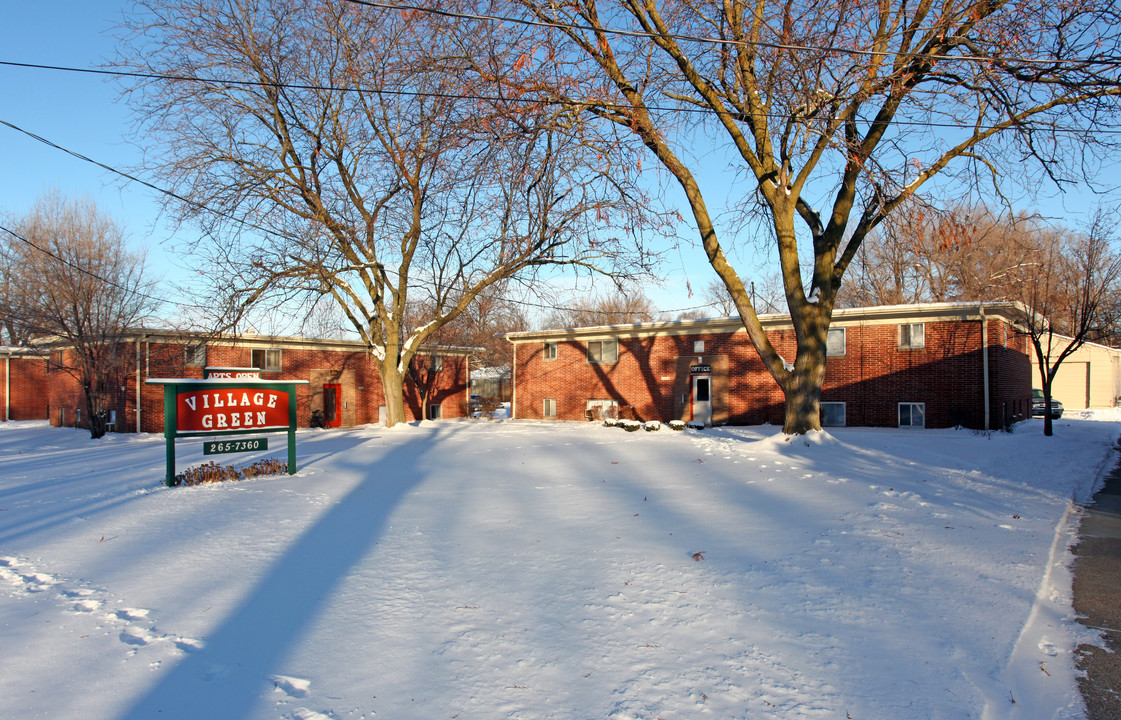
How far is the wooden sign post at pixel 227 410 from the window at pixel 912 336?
777 inches

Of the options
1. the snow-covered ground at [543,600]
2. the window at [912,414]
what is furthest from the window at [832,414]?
the snow-covered ground at [543,600]

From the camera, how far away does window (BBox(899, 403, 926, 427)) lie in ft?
74.1

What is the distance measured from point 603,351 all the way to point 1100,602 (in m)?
24.8

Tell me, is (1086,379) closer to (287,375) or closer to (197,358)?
(287,375)

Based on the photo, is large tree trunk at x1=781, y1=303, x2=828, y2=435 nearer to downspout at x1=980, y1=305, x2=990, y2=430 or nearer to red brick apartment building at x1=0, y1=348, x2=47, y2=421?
downspout at x1=980, y1=305, x2=990, y2=430

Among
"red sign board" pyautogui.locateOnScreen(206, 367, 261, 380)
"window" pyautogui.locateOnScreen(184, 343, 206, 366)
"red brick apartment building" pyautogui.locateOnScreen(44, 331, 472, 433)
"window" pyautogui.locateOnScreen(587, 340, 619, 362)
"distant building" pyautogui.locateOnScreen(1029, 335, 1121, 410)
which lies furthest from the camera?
"distant building" pyautogui.locateOnScreen(1029, 335, 1121, 410)

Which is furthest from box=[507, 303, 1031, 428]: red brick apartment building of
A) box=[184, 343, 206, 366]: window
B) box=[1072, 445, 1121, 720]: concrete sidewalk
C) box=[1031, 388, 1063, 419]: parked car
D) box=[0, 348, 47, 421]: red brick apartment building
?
box=[0, 348, 47, 421]: red brick apartment building

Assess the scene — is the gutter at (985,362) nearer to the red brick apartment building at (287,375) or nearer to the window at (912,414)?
the window at (912,414)

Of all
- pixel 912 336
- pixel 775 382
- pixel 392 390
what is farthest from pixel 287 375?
pixel 912 336

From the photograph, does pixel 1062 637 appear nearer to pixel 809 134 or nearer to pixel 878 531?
pixel 878 531

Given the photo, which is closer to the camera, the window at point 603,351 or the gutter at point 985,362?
the gutter at point 985,362

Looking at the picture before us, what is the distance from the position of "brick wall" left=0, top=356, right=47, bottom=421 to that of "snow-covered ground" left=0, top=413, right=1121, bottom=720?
34632mm

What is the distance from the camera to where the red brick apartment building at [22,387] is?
36688 millimetres

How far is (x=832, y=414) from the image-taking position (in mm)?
24266
